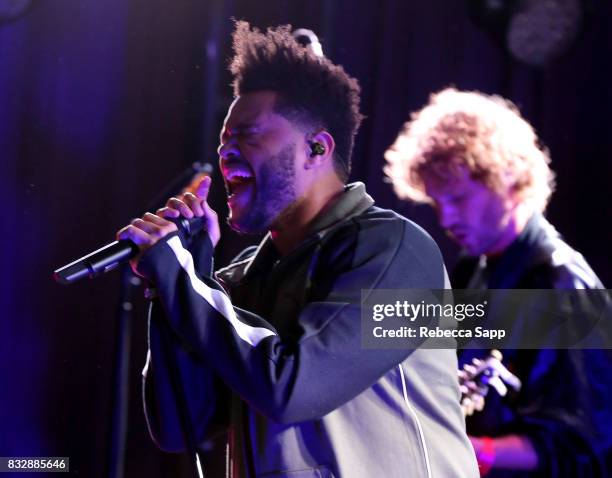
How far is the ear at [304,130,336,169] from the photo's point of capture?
193 centimetres

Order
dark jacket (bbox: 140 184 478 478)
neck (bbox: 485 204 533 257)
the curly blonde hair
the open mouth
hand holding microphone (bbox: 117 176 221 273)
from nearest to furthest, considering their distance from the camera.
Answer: dark jacket (bbox: 140 184 478 478) → hand holding microphone (bbox: 117 176 221 273) → the open mouth → neck (bbox: 485 204 533 257) → the curly blonde hair

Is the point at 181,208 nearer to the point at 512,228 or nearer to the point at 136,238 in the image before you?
the point at 136,238

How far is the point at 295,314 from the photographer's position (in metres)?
1.69

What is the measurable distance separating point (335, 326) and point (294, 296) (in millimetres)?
204

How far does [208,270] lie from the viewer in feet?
5.79

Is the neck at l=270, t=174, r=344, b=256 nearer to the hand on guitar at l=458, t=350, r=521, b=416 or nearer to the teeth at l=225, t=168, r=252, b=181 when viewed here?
the teeth at l=225, t=168, r=252, b=181

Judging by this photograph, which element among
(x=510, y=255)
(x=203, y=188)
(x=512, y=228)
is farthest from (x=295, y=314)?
(x=512, y=228)

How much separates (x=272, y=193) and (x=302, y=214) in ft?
0.31

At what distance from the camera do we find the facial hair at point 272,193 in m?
1.85

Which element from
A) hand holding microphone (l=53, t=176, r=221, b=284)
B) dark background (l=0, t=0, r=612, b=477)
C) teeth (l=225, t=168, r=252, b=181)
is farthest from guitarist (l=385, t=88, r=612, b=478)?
hand holding microphone (l=53, t=176, r=221, b=284)

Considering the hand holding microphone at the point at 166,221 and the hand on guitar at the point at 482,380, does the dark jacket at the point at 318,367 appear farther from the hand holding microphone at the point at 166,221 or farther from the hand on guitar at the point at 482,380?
the hand on guitar at the point at 482,380

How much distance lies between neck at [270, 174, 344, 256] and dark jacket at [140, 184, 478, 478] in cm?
9

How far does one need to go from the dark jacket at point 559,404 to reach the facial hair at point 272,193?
3.46ft

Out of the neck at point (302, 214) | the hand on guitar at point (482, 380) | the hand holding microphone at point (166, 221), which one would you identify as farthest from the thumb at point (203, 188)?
the hand on guitar at point (482, 380)
